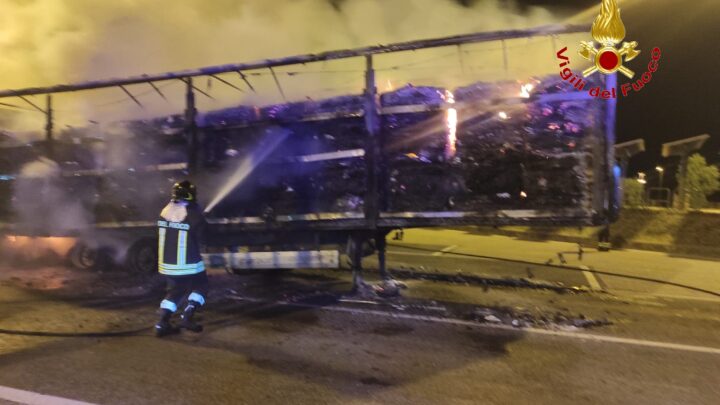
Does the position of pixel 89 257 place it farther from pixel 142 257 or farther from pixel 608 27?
pixel 608 27

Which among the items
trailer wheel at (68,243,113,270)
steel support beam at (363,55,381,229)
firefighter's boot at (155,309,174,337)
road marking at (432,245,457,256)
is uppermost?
steel support beam at (363,55,381,229)

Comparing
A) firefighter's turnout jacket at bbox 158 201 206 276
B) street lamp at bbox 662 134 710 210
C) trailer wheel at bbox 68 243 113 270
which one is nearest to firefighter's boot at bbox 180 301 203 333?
firefighter's turnout jacket at bbox 158 201 206 276

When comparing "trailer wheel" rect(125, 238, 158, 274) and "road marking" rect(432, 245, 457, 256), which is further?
"road marking" rect(432, 245, 457, 256)

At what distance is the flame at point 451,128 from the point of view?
241 inches

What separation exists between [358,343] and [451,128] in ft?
9.29

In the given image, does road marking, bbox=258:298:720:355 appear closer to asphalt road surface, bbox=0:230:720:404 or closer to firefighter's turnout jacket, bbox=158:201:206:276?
asphalt road surface, bbox=0:230:720:404

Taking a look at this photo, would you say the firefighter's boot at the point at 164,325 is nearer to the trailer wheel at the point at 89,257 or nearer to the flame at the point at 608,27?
the trailer wheel at the point at 89,257

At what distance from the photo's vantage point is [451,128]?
616 cm

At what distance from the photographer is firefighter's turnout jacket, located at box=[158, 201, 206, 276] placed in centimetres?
523

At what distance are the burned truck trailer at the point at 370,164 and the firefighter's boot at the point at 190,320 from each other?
5.74 feet

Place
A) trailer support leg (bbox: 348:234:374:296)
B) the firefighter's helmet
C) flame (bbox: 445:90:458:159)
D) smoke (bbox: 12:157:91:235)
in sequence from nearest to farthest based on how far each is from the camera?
the firefighter's helmet < flame (bbox: 445:90:458:159) < trailer support leg (bbox: 348:234:374:296) < smoke (bbox: 12:157:91:235)

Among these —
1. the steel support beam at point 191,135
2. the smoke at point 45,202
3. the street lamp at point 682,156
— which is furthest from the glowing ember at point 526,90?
the street lamp at point 682,156

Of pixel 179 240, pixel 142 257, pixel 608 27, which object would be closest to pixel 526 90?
pixel 608 27

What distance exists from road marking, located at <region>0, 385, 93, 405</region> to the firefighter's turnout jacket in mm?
1752
